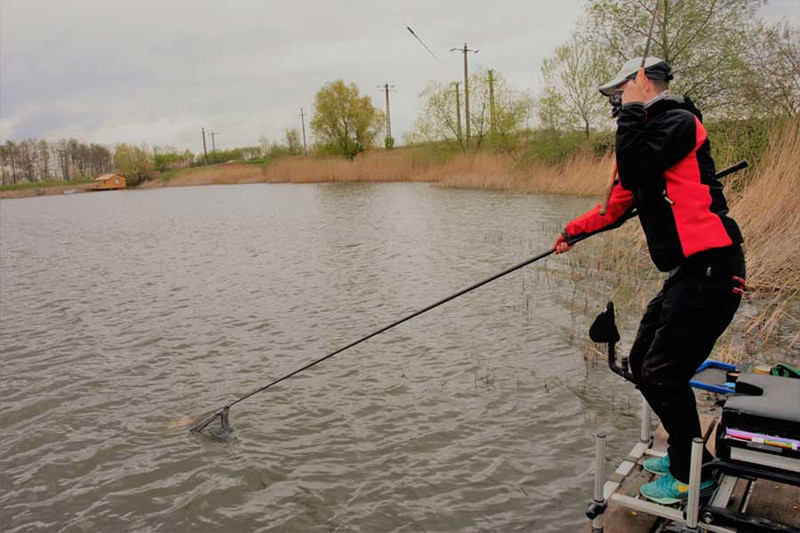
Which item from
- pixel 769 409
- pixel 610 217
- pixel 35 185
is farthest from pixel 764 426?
pixel 35 185

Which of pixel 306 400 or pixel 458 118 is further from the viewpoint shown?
pixel 458 118

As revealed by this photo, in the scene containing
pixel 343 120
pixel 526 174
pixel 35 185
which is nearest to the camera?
pixel 526 174

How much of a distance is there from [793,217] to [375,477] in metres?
6.75

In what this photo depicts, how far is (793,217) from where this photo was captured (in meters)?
8.01

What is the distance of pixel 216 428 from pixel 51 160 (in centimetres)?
11885

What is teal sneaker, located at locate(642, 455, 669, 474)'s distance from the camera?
3.48 metres

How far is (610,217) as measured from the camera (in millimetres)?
3672

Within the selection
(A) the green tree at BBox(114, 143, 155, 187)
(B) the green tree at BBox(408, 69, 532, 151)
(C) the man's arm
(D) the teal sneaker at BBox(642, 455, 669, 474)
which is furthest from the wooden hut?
(D) the teal sneaker at BBox(642, 455, 669, 474)

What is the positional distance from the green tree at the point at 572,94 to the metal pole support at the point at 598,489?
27.2 m

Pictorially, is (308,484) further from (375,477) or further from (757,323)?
(757,323)

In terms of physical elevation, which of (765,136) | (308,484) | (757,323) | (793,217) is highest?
(765,136)

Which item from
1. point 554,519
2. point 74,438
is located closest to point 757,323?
point 554,519

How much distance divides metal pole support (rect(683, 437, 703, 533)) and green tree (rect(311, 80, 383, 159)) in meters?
56.9

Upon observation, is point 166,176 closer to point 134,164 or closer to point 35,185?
point 134,164
